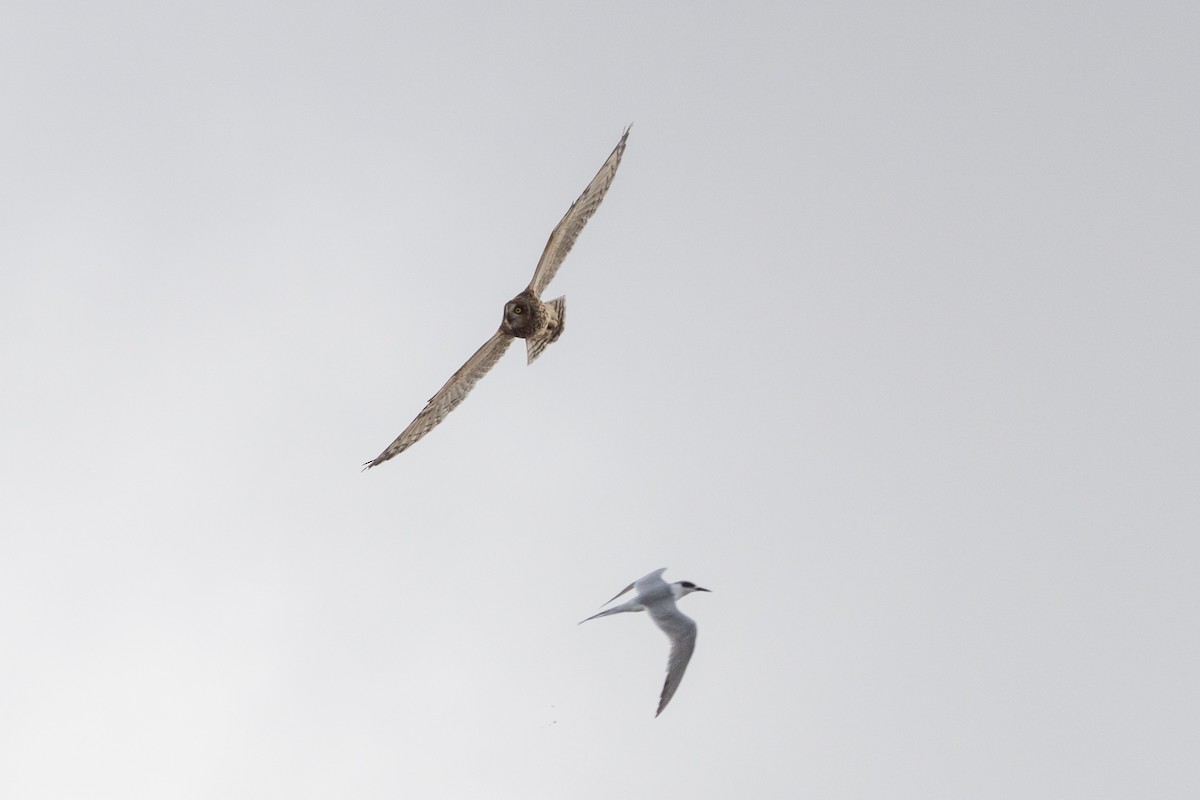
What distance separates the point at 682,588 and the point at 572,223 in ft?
31.9

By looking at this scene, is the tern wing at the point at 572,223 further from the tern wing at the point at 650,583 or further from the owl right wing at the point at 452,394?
the tern wing at the point at 650,583

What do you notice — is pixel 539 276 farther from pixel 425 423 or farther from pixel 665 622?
pixel 665 622

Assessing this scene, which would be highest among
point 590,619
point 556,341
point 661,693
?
point 556,341

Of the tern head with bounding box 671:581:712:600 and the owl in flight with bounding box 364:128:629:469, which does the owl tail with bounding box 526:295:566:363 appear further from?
the tern head with bounding box 671:581:712:600

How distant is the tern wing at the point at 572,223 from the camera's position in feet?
99.0

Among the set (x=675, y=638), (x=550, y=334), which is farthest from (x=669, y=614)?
(x=550, y=334)

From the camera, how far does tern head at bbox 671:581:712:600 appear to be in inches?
1061

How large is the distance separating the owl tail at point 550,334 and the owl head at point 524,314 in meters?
0.29

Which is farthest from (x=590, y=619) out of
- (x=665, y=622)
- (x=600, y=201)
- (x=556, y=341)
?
(x=600, y=201)

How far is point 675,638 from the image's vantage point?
25594 mm

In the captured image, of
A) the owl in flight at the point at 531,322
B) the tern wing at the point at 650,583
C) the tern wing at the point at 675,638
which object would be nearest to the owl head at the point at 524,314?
the owl in flight at the point at 531,322

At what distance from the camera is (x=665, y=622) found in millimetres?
25984

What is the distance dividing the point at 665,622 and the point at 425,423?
8.78 meters

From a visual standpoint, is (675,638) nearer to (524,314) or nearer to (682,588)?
(682,588)
